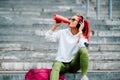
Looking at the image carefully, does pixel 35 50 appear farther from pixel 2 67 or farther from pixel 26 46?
pixel 2 67

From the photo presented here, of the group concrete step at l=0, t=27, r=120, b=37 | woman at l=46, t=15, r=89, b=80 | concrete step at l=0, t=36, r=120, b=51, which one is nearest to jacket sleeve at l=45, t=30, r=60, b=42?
woman at l=46, t=15, r=89, b=80

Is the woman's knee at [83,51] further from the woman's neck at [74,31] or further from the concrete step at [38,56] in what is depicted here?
the concrete step at [38,56]

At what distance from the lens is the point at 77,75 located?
4.76 m

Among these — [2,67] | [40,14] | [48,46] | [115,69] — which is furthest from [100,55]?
[40,14]

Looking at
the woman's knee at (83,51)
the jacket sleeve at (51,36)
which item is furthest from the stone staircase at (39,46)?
the jacket sleeve at (51,36)

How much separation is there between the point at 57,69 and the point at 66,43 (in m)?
0.38

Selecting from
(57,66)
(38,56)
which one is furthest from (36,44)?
(57,66)

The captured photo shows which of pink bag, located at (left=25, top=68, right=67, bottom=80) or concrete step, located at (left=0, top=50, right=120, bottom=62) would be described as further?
concrete step, located at (left=0, top=50, right=120, bottom=62)

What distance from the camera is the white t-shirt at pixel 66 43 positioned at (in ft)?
15.4

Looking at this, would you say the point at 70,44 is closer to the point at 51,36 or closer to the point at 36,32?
the point at 51,36

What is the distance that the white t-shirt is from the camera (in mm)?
4680

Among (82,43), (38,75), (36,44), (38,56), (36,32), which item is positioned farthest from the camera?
(36,32)

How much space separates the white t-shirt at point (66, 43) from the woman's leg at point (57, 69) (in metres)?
0.09

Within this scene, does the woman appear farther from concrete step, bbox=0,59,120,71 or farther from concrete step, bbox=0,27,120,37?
concrete step, bbox=0,27,120,37
